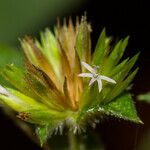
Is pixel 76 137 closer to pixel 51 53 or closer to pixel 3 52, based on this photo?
pixel 51 53

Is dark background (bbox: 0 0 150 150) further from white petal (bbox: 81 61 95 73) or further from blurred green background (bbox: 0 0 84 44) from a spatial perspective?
white petal (bbox: 81 61 95 73)

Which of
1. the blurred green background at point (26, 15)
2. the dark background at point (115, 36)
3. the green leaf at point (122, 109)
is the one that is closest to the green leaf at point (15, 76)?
the green leaf at point (122, 109)

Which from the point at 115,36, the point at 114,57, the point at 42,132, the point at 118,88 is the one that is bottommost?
the point at 42,132

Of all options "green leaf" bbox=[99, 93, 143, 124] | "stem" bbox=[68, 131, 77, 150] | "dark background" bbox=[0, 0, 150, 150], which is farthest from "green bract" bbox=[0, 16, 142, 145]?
"dark background" bbox=[0, 0, 150, 150]

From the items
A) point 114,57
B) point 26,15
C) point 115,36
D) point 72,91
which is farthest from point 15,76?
point 115,36

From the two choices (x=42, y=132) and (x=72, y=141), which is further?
(x=72, y=141)

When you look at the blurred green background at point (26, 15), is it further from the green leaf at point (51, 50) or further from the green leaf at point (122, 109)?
the green leaf at point (122, 109)

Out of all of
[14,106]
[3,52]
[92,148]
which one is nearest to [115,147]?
[92,148]

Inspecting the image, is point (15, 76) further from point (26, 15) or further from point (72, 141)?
point (26, 15)
